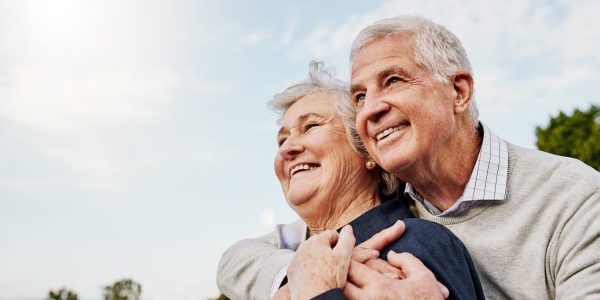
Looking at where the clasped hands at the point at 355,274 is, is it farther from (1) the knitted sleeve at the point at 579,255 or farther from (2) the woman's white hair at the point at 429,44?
(2) the woman's white hair at the point at 429,44

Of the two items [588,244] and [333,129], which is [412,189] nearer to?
[333,129]

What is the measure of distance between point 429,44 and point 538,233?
115cm

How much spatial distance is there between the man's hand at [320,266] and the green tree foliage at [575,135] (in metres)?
26.2

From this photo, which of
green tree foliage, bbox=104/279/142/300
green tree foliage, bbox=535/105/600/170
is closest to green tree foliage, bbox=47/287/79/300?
green tree foliage, bbox=104/279/142/300

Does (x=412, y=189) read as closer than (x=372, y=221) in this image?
No

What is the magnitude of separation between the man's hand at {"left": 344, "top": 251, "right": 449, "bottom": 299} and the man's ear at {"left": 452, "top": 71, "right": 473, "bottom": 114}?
4.37 feet

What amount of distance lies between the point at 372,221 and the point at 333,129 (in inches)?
32.5

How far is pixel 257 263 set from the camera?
3.35m

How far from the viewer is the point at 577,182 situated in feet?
8.92

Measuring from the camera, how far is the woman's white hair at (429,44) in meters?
3.07

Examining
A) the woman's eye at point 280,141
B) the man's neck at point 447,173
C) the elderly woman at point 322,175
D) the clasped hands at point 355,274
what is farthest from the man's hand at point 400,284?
the woman's eye at point 280,141

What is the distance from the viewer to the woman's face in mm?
3451

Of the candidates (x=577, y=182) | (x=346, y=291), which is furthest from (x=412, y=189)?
(x=346, y=291)

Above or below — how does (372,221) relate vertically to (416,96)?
below
